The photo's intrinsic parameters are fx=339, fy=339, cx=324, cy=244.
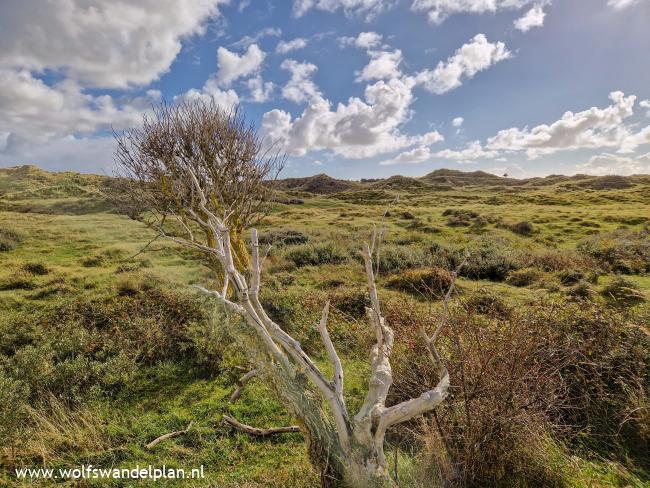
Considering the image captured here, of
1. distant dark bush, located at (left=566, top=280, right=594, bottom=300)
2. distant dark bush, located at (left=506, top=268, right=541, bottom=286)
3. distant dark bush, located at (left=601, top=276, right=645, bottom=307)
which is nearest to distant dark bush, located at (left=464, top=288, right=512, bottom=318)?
distant dark bush, located at (left=601, top=276, right=645, bottom=307)

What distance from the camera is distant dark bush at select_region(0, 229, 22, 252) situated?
65.7 feet

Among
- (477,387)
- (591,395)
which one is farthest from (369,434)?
(591,395)

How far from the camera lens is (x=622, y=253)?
645 inches

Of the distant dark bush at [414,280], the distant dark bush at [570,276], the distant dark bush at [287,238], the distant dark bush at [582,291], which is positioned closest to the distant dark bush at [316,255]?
Result: the distant dark bush at [287,238]

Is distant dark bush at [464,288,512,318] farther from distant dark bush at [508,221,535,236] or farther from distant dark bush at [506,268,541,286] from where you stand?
distant dark bush at [508,221,535,236]

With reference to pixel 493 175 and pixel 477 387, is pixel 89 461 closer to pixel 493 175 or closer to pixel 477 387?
pixel 477 387

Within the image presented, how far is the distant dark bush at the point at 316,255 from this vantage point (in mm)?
18703

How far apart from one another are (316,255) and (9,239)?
19144mm

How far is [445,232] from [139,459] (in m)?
25.1

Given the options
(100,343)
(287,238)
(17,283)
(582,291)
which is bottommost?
(582,291)

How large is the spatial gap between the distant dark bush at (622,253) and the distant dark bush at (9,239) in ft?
104

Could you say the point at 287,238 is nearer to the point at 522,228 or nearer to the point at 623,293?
the point at 522,228

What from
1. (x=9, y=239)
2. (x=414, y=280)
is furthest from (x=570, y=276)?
(x=9, y=239)

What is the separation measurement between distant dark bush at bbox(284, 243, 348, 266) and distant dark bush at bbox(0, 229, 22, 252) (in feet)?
54.3
